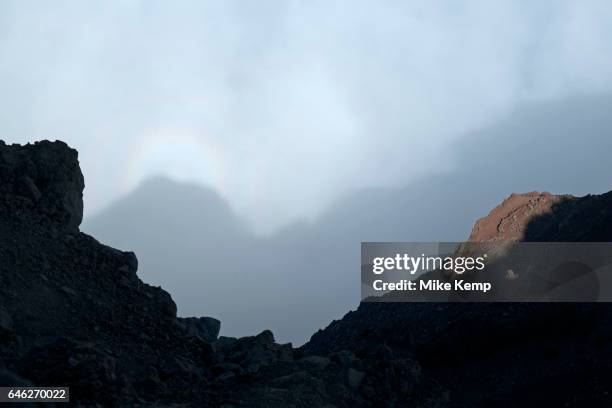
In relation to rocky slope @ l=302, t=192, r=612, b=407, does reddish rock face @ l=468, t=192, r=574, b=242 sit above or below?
above

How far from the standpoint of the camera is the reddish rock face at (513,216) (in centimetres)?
3534

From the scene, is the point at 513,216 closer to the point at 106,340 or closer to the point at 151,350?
the point at 151,350

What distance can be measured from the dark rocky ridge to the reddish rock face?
8.68m

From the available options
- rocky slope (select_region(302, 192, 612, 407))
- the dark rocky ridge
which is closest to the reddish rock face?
rocky slope (select_region(302, 192, 612, 407))

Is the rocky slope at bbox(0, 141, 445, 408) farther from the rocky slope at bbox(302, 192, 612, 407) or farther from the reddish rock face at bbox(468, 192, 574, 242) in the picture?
the reddish rock face at bbox(468, 192, 574, 242)

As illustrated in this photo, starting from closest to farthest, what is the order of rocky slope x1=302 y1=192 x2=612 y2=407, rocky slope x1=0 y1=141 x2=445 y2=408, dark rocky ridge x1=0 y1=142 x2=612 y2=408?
rocky slope x1=0 y1=141 x2=445 y2=408 < dark rocky ridge x1=0 y1=142 x2=612 y2=408 < rocky slope x1=302 y1=192 x2=612 y2=407

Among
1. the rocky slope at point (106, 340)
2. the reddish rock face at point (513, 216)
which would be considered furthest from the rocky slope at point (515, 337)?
the rocky slope at point (106, 340)

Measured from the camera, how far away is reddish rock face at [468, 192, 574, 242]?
116 feet

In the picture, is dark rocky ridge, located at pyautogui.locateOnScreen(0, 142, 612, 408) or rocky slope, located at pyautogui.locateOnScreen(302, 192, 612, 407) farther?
rocky slope, located at pyautogui.locateOnScreen(302, 192, 612, 407)

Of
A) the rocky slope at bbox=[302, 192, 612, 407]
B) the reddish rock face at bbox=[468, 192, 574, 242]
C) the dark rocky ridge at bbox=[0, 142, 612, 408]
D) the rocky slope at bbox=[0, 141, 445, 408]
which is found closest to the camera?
the rocky slope at bbox=[0, 141, 445, 408]

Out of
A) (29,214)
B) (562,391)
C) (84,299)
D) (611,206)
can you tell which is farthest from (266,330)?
(611,206)

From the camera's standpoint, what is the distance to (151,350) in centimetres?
1633

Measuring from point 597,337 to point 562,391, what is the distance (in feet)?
14.5

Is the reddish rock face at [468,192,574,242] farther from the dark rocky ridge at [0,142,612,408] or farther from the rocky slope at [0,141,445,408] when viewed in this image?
the rocky slope at [0,141,445,408]
